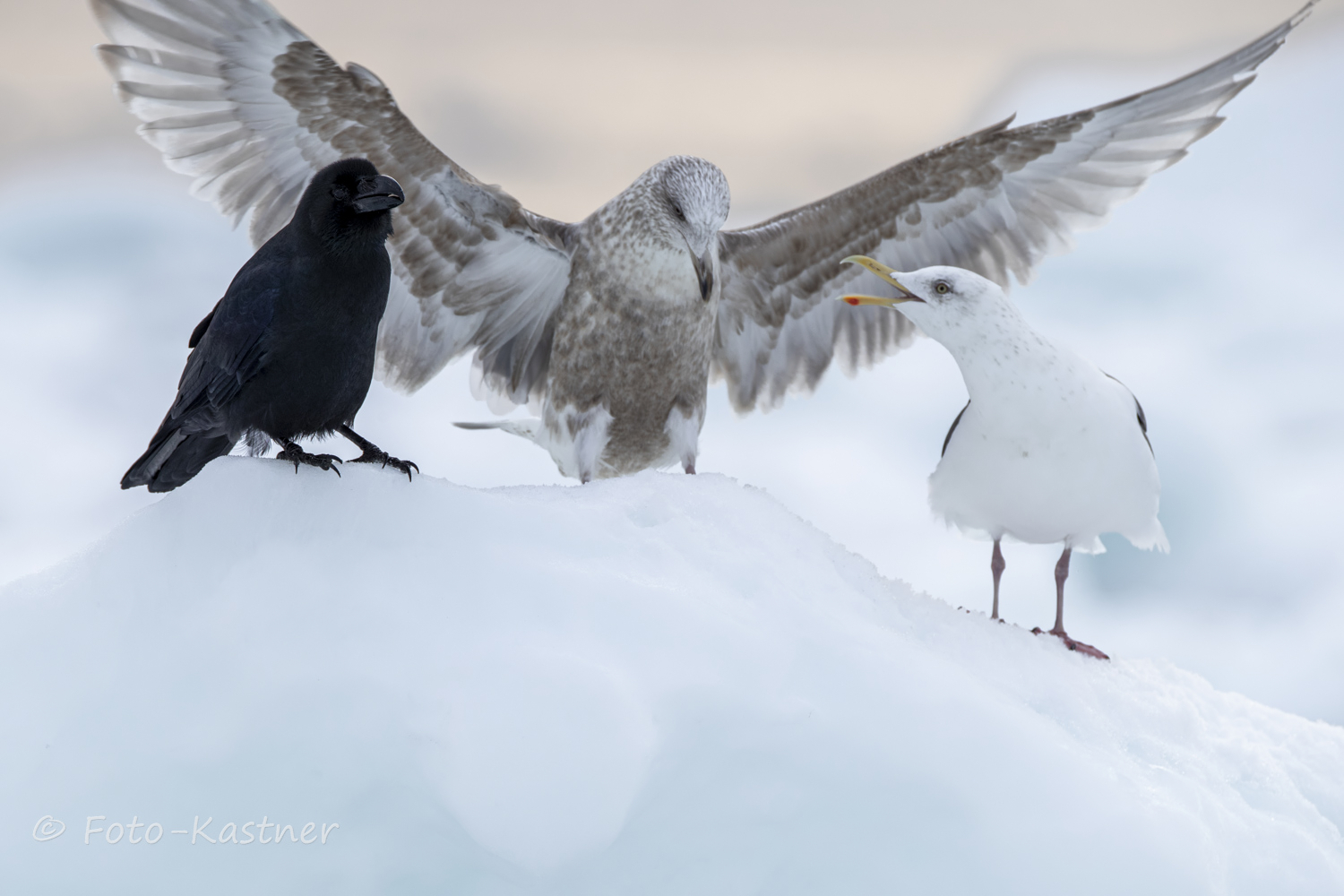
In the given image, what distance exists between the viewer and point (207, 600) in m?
2.41

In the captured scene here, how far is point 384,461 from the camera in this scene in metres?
2.81

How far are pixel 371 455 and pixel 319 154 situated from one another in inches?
66.2

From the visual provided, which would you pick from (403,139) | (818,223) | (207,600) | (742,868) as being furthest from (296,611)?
(818,223)

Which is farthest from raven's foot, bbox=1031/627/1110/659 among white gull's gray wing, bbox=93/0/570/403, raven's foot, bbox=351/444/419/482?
white gull's gray wing, bbox=93/0/570/403

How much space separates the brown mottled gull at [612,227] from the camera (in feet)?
12.3

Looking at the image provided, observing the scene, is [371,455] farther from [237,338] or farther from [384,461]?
[237,338]

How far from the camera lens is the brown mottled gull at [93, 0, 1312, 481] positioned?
3734mm

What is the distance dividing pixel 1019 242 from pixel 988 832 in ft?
10.5

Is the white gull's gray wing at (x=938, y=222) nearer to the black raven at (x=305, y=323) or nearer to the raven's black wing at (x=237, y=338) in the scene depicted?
the black raven at (x=305, y=323)

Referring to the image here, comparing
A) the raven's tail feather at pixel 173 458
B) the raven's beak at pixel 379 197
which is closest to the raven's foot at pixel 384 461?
the raven's tail feather at pixel 173 458

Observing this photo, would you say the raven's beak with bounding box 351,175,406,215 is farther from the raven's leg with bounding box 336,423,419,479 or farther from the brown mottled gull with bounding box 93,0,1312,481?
the brown mottled gull with bounding box 93,0,1312,481

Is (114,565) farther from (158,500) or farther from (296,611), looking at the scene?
(296,611)

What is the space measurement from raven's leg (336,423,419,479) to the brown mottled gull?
1.55m

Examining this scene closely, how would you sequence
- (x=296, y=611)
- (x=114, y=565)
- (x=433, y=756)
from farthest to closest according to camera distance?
1. (x=114, y=565)
2. (x=296, y=611)
3. (x=433, y=756)
